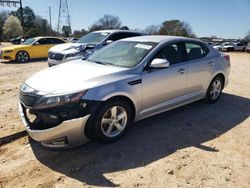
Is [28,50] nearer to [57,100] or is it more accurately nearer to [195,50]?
[195,50]

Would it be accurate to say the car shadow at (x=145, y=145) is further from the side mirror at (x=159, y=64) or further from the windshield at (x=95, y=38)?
the windshield at (x=95, y=38)

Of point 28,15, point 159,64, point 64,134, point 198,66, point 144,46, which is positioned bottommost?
point 64,134

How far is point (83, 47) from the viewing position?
1012 cm

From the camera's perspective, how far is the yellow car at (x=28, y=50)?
15078mm

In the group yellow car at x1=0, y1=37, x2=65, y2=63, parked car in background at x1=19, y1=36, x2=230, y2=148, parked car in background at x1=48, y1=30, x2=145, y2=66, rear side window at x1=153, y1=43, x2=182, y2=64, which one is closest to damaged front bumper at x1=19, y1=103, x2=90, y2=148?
parked car in background at x1=19, y1=36, x2=230, y2=148

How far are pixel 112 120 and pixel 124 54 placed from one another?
139 cm

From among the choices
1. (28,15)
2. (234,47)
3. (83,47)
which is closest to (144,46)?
(83,47)

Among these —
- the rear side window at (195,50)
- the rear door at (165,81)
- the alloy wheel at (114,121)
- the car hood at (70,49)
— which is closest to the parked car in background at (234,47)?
the car hood at (70,49)

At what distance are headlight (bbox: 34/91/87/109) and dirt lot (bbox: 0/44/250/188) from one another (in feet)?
2.43

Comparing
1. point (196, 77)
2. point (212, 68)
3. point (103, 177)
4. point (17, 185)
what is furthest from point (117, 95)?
point (212, 68)

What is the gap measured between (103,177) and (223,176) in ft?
4.85

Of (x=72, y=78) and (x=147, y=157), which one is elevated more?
(x=72, y=78)

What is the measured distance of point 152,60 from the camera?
15.9ft

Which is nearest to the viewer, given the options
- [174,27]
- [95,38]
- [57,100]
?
[57,100]
